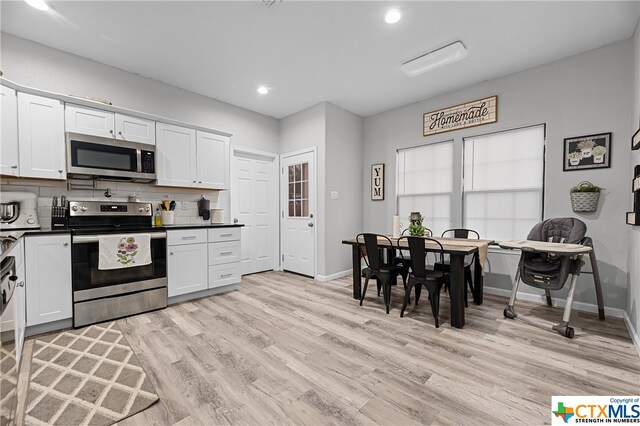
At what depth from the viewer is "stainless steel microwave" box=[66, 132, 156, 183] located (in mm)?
2957

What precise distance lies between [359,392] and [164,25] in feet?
12.0

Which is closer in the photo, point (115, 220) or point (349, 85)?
A: point (115, 220)

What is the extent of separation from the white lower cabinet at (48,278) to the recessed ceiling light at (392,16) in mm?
3776

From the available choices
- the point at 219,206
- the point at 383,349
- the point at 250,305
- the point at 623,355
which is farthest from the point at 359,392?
the point at 219,206

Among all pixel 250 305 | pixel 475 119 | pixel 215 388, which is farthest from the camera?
pixel 475 119

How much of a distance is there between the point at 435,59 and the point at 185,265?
3.98m

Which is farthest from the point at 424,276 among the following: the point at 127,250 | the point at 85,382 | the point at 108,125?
the point at 108,125

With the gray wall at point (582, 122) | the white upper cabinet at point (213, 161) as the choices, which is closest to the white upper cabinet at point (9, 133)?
the white upper cabinet at point (213, 161)

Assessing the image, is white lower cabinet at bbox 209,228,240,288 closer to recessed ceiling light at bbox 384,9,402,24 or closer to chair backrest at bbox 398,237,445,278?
chair backrest at bbox 398,237,445,278

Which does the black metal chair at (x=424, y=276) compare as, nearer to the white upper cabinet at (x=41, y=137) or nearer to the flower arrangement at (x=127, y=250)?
the flower arrangement at (x=127, y=250)

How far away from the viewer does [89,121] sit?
3084 millimetres

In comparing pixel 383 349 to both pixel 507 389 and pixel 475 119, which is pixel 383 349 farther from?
pixel 475 119

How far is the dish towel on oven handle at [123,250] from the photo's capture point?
2.83m

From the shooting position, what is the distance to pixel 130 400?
5.60ft
